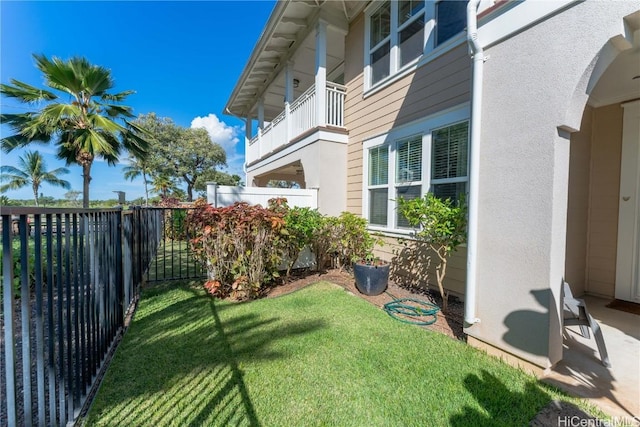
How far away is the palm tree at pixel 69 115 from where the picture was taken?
7543mm

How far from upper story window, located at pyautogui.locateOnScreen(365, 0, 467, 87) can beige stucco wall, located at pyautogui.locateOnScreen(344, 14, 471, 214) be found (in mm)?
309

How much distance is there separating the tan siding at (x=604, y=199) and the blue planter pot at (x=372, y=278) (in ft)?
10.6

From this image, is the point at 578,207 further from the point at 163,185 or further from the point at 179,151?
the point at 179,151

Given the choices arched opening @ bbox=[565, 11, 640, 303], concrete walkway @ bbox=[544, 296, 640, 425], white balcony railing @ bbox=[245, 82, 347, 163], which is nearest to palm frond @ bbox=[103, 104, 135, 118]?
white balcony railing @ bbox=[245, 82, 347, 163]

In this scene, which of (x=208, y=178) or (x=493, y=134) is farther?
(x=208, y=178)

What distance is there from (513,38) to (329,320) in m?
3.68

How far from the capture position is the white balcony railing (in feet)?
22.2

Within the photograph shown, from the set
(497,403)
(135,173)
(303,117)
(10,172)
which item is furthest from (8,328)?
(135,173)

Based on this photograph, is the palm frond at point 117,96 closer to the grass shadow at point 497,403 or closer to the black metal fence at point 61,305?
the black metal fence at point 61,305

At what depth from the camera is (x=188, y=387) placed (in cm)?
231

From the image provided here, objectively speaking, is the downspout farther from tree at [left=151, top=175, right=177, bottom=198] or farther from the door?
tree at [left=151, top=175, right=177, bottom=198]

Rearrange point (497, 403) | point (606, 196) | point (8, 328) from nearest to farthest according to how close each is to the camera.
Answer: point (8, 328) < point (497, 403) < point (606, 196)

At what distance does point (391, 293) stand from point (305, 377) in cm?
271

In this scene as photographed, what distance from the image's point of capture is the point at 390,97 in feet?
18.4
